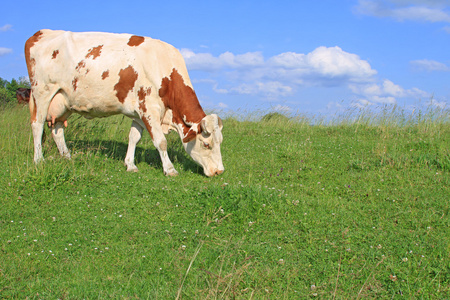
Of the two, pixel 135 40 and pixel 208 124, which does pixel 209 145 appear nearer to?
pixel 208 124

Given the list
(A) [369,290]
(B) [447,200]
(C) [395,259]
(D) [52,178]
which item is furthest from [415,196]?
(D) [52,178]

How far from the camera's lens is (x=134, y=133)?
9133 millimetres

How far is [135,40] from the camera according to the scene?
872 cm

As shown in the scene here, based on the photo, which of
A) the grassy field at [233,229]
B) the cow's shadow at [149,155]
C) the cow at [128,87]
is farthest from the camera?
the cow's shadow at [149,155]

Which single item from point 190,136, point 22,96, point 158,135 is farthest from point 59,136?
point 22,96

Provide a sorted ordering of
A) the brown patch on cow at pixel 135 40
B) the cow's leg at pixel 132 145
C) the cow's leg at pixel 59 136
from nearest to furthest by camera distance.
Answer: the brown patch on cow at pixel 135 40
the cow's leg at pixel 132 145
the cow's leg at pixel 59 136

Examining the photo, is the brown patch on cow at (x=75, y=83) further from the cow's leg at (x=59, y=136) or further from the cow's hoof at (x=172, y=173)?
the cow's hoof at (x=172, y=173)

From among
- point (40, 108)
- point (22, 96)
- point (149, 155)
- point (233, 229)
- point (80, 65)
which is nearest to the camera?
point (233, 229)

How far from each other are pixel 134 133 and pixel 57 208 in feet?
11.1

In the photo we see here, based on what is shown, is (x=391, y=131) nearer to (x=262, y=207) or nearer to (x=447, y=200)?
(x=447, y=200)

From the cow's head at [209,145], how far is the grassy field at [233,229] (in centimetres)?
25

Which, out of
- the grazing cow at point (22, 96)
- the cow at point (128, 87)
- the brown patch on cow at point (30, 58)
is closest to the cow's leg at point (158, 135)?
the cow at point (128, 87)

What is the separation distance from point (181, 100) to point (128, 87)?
1.12 m

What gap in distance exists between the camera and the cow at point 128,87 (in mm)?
8250
